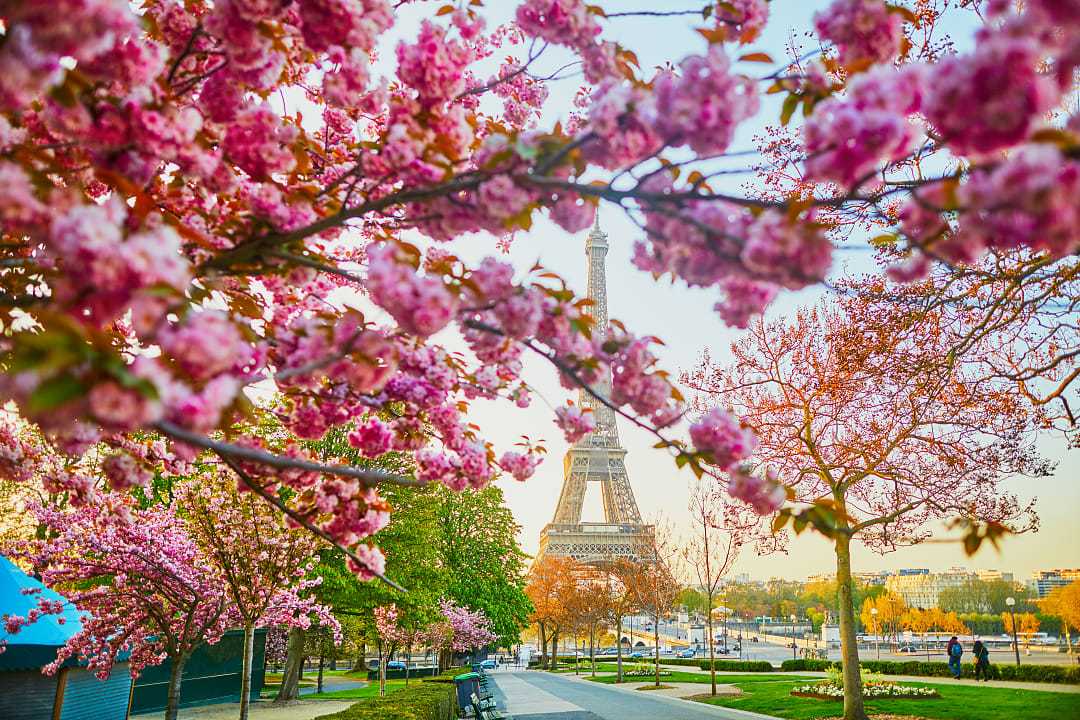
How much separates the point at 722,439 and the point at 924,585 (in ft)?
491

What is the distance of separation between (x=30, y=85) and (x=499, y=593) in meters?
29.9

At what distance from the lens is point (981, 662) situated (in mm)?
19797

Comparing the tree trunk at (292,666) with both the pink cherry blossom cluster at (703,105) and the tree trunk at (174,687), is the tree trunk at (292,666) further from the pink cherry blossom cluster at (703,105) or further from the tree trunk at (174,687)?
the pink cherry blossom cluster at (703,105)

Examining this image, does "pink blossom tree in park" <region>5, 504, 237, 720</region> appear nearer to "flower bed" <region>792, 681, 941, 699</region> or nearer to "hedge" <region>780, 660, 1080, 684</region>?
"flower bed" <region>792, 681, 941, 699</region>

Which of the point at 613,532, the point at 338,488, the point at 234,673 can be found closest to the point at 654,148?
the point at 338,488

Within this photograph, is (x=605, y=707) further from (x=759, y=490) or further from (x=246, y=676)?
(x=759, y=490)

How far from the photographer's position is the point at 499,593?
29.4 meters

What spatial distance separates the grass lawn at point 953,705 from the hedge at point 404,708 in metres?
6.69

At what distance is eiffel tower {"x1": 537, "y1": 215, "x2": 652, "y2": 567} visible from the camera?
44906 mm

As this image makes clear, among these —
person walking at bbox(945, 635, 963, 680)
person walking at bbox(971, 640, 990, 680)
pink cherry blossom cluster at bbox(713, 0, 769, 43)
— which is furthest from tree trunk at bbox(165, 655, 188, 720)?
person walking at bbox(945, 635, 963, 680)

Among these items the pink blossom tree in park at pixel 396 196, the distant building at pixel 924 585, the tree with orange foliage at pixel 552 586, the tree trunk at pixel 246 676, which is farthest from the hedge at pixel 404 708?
the distant building at pixel 924 585

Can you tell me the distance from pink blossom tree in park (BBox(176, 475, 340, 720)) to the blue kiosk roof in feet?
10.0

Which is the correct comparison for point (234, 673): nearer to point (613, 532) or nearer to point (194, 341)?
point (194, 341)

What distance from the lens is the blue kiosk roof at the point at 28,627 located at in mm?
8359
